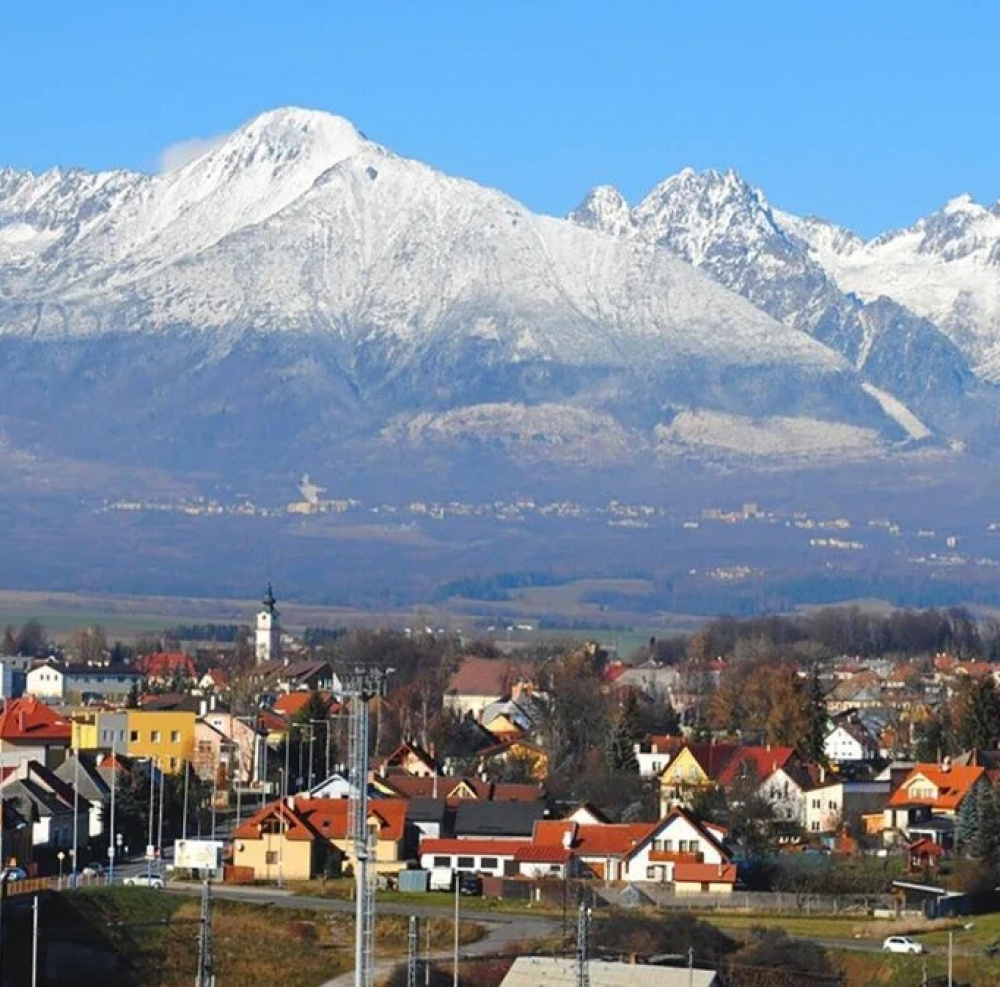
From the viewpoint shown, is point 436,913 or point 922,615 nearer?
point 436,913

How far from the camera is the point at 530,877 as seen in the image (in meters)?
50.8

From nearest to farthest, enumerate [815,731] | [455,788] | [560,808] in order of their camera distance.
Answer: [560,808], [455,788], [815,731]

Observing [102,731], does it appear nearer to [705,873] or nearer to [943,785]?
[943,785]

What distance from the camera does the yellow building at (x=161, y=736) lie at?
67.4 m

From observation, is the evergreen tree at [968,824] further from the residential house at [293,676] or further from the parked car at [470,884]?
the residential house at [293,676]

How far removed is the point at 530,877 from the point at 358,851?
1875 cm

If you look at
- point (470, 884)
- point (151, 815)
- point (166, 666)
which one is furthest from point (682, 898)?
point (166, 666)

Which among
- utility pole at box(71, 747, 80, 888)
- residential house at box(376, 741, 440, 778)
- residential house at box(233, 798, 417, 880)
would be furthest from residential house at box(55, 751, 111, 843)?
residential house at box(376, 741, 440, 778)

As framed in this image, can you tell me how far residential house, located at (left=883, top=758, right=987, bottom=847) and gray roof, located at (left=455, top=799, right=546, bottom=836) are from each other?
6.45 meters

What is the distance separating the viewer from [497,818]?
54750 mm

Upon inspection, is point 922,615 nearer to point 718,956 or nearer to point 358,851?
point 718,956

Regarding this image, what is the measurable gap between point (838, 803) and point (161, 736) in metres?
14.0

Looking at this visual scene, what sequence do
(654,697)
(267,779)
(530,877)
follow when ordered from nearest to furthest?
(530,877) < (267,779) < (654,697)

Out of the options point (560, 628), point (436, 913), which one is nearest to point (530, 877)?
point (436, 913)
